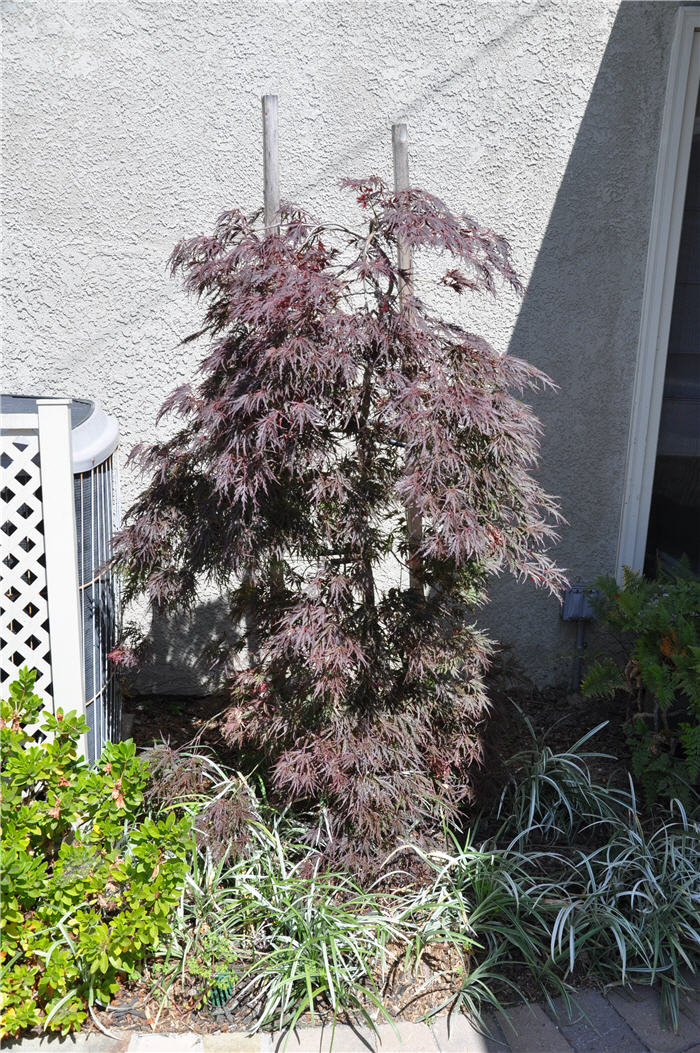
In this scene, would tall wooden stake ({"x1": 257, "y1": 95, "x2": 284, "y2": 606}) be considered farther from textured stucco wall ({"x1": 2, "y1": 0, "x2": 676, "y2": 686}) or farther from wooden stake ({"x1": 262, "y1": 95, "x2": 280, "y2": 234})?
textured stucco wall ({"x1": 2, "y1": 0, "x2": 676, "y2": 686})

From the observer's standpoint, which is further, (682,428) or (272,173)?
(682,428)

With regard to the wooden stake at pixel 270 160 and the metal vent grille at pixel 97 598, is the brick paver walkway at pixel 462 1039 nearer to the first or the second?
the metal vent grille at pixel 97 598

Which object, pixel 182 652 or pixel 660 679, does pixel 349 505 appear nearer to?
pixel 660 679

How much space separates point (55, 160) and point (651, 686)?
11.4 feet

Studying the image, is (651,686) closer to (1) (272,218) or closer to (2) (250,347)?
(2) (250,347)

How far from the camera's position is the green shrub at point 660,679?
3.13m

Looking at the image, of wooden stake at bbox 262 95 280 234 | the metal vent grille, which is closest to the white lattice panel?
the metal vent grille

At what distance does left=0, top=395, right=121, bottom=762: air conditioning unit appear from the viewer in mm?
2715

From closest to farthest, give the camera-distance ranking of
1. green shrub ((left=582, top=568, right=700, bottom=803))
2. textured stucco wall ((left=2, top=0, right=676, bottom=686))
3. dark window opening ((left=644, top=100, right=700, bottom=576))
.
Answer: green shrub ((left=582, top=568, right=700, bottom=803))
textured stucco wall ((left=2, top=0, right=676, bottom=686))
dark window opening ((left=644, top=100, right=700, bottom=576))

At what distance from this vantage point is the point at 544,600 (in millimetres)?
4219

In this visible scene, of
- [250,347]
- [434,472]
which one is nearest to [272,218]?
[250,347]

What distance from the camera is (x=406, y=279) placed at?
8.69 ft

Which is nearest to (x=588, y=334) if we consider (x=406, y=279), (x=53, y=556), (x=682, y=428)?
(x=682, y=428)

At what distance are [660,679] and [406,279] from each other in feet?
5.84
